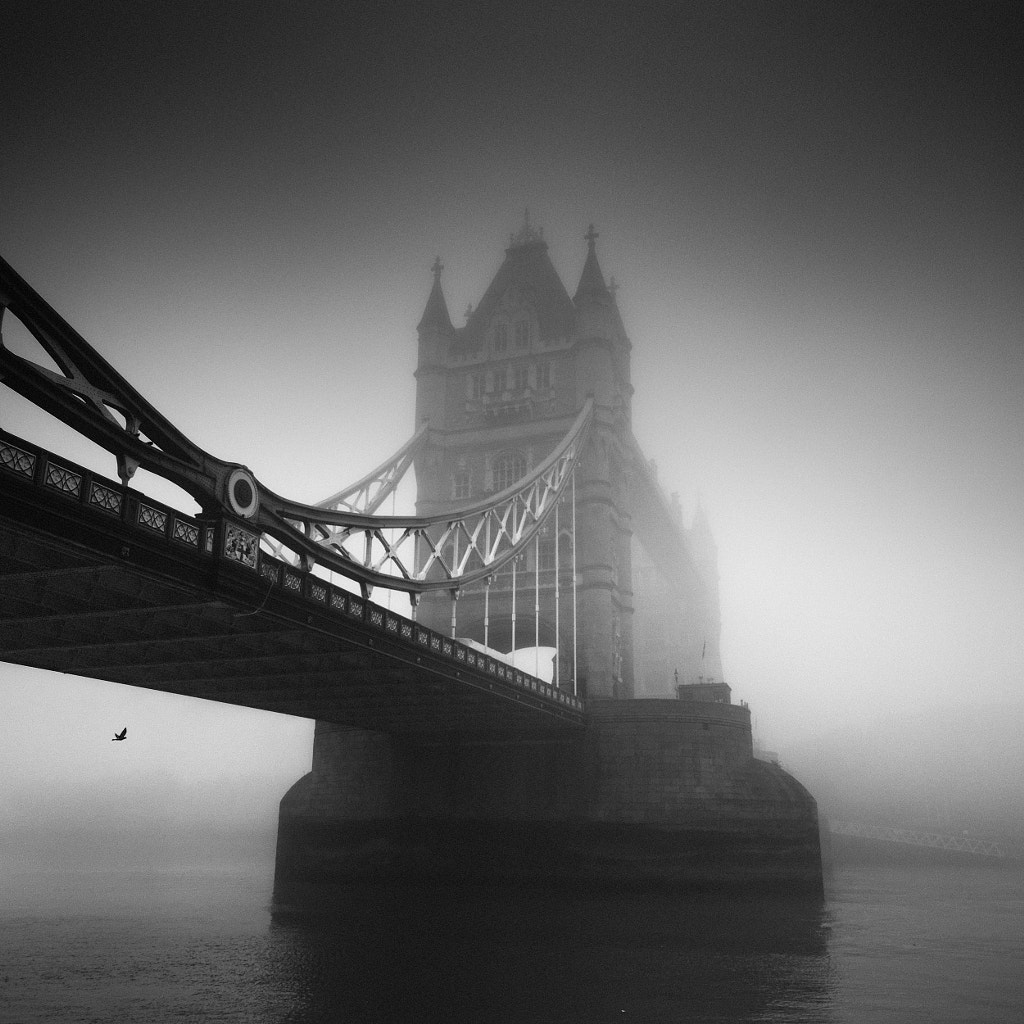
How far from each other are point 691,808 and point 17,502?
33.2 meters

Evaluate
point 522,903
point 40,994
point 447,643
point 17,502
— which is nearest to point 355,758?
point 522,903

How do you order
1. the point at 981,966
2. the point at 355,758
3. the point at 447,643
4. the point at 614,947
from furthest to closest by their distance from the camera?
the point at 355,758 → the point at 447,643 → the point at 614,947 → the point at 981,966

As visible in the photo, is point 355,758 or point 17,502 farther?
point 355,758

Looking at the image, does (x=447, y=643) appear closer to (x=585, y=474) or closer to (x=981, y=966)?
(x=981, y=966)

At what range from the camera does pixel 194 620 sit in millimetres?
21812

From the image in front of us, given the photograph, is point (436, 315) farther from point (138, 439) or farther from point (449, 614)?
point (138, 439)

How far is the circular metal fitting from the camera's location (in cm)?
1877

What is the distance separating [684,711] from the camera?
4284 cm

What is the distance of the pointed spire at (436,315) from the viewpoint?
6144 centimetres

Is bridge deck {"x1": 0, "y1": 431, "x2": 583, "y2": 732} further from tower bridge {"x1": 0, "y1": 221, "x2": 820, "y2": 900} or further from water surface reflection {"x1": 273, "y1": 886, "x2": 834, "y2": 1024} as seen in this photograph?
water surface reflection {"x1": 273, "y1": 886, "x2": 834, "y2": 1024}

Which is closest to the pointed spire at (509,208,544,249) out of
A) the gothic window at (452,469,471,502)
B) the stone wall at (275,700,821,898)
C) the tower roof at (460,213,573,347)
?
the tower roof at (460,213,573,347)

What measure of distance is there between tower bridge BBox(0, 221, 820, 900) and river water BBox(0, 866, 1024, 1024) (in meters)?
3.59

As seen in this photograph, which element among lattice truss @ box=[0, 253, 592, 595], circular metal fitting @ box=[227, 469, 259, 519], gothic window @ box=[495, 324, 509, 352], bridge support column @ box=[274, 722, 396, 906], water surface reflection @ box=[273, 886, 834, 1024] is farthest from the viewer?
gothic window @ box=[495, 324, 509, 352]

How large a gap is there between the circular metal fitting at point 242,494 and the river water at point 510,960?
9628 millimetres
